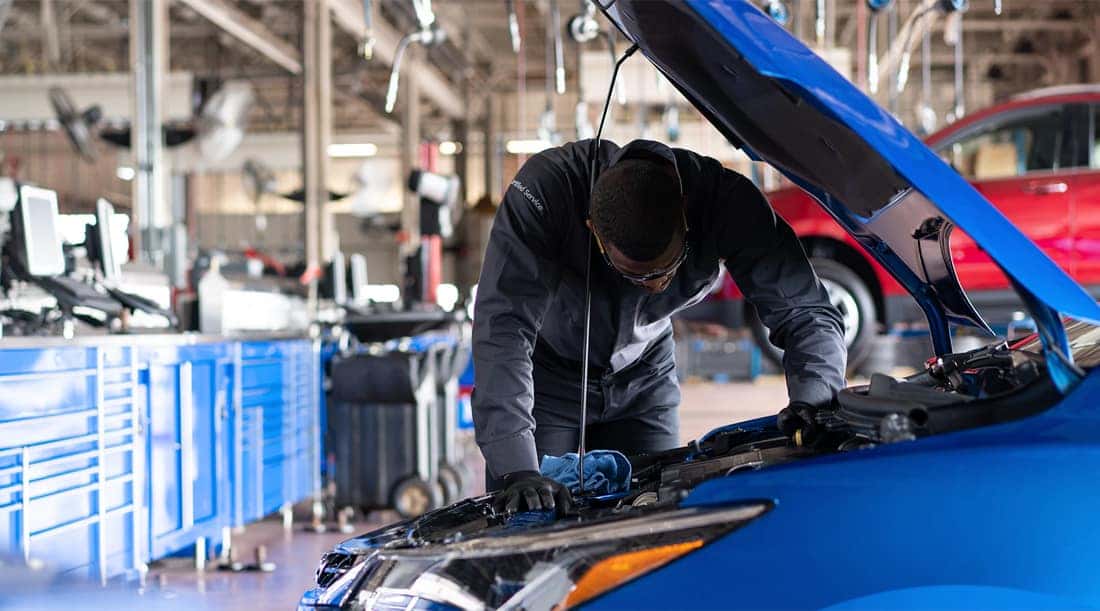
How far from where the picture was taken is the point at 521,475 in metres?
1.67

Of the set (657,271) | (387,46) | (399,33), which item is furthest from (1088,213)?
(399,33)

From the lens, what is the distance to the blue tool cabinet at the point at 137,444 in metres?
3.17

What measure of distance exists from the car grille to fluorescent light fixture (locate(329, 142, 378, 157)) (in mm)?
23969

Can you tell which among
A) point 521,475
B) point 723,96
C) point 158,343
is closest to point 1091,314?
point 723,96

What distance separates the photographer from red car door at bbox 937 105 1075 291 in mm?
6082

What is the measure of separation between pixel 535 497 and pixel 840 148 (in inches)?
25.9

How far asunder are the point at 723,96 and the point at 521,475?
0.68m

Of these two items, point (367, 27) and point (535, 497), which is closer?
point (535, 497)

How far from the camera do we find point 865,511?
1.12 meters

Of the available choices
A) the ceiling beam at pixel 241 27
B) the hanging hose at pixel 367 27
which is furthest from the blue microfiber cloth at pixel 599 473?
the ceiling beam at pixel 241 27

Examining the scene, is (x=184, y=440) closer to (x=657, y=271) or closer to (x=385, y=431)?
(x=385, y=431)

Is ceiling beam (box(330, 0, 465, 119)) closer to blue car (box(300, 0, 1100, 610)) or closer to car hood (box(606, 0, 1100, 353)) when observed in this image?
car hood (box(606, 0, 1100, 353))

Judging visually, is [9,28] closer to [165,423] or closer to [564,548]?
[165,423]

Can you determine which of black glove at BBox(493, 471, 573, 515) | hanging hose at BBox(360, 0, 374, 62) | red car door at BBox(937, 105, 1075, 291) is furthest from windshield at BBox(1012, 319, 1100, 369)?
red car door at BBox(937, 105, 1075, 291)
